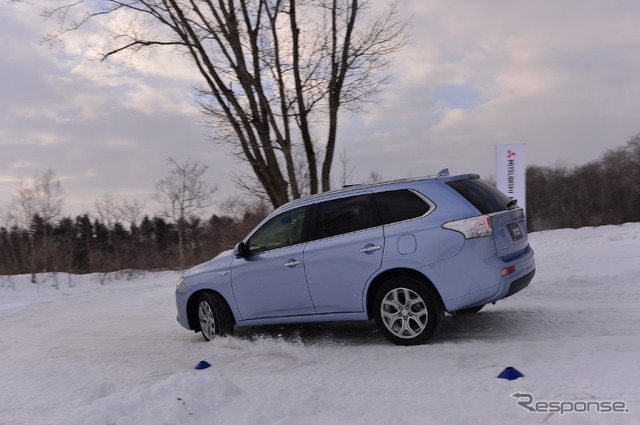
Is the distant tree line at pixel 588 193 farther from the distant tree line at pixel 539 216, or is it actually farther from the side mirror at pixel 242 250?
the side mirror at pixel 242 250

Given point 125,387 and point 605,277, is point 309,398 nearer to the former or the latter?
point 125,387

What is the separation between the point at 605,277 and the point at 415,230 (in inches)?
197

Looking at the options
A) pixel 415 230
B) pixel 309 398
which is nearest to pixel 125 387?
pixel 309 398

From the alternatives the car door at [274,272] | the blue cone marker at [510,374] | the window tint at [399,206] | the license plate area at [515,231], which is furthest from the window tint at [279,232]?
the blue cone marker at [510,374]

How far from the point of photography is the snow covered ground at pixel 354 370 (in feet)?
12.4

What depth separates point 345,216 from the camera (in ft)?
20.7

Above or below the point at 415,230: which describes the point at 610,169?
above

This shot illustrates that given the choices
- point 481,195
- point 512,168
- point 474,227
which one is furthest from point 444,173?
point 512,168

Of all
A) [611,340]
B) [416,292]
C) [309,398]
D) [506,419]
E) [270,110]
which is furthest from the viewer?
[270,110]

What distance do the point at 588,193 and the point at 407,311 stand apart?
226ft

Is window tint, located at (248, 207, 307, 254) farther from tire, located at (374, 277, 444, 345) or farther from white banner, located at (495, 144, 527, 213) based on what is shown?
white banner, located at (495, 144, 527, 213)

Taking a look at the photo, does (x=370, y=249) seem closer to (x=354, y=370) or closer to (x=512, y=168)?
(x=354, y=370)

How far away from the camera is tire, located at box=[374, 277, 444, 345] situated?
559cm

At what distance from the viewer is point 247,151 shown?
13.9 m
